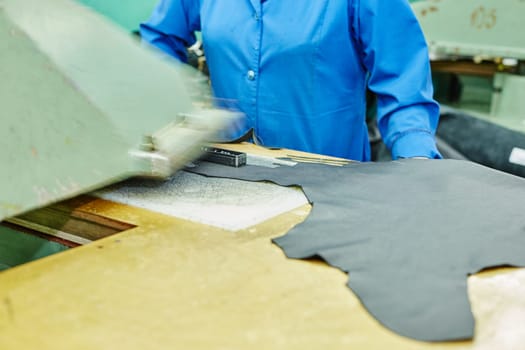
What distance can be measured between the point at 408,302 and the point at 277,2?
979 mm

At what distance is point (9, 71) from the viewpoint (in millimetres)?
875

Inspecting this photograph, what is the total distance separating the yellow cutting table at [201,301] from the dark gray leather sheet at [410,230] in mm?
22

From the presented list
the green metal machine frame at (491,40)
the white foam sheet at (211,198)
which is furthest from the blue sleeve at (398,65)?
the green metal machine frame at (491,40)

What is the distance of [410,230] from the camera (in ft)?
2.74

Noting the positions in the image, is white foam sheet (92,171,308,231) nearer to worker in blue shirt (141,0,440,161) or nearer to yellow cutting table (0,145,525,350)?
yellow cutting table (0,145,525,350)

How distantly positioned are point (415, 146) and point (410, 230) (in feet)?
1.59

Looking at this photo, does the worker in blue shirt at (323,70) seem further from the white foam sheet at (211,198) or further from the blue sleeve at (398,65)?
the white foam sheet at (211,198)

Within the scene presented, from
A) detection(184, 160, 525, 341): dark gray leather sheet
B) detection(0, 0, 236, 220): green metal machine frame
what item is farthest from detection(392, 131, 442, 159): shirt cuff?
detection(0, 0, 236, 220): green metal machine frame

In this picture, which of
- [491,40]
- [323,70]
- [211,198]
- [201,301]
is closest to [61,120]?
[211,198]

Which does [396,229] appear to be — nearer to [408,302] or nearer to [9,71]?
[408,302]

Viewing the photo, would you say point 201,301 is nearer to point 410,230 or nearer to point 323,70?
point 410,230

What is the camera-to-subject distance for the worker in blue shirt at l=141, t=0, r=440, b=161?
1362mm

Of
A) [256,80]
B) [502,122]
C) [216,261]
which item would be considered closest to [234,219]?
[216,261]

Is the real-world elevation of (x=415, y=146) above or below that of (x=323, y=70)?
below
